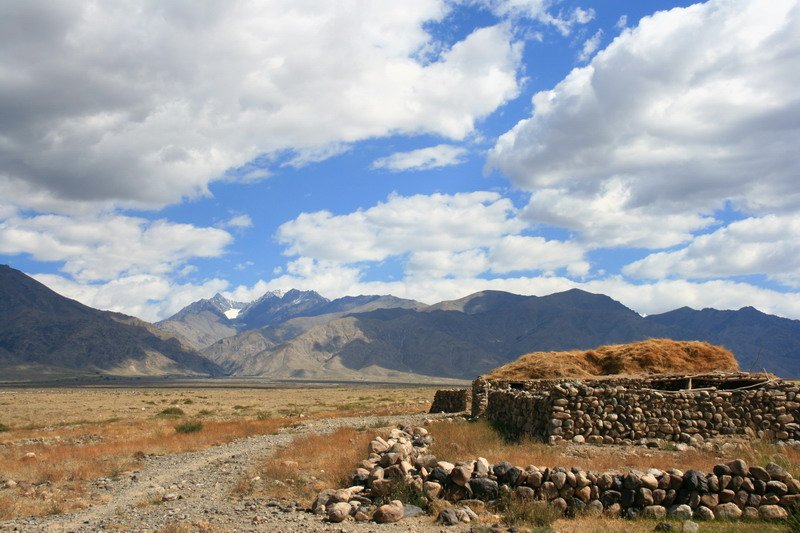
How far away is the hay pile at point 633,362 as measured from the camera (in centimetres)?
3459

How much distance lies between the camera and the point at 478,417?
2900 centimetres

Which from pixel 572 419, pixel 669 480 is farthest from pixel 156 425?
pixel 669 480

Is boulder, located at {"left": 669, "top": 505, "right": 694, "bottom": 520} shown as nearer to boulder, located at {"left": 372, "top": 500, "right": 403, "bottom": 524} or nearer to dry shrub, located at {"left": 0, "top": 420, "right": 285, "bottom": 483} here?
boulder, located at {"left": 372, "top": 500, "right": 403, "bottom": 524}

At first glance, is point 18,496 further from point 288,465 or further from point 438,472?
point 438,472

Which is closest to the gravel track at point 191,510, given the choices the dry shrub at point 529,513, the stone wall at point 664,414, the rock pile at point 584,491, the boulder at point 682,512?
the rock pile at point 584,491

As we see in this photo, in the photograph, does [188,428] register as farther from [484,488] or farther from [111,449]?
[484,488]

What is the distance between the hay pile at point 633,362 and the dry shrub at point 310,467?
1579 cm

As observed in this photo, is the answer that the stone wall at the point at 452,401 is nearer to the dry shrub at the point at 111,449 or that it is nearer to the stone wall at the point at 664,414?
the dry shrub at the point at 111,449

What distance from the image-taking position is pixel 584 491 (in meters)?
12.5

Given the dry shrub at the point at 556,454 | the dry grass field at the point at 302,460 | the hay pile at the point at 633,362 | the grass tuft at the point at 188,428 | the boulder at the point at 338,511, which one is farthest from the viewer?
the hay pile at the point at 633,362

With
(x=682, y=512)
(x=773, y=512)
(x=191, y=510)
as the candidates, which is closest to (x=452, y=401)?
(x=191, y=510)

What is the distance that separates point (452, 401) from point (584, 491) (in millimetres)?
26639

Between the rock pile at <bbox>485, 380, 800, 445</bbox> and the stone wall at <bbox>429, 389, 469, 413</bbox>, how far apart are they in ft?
53.1

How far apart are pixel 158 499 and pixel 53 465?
730cm
